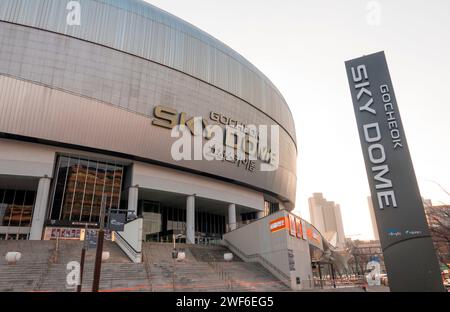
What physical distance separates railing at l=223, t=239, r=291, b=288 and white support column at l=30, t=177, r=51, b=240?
23248mm

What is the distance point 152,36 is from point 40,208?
25508 mm

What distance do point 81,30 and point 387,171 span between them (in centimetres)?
3692

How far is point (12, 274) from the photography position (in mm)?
20688

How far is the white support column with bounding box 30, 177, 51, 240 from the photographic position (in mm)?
32656

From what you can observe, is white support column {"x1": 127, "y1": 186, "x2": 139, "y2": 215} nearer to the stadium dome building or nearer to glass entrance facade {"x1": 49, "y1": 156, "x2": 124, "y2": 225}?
the stadium dome building

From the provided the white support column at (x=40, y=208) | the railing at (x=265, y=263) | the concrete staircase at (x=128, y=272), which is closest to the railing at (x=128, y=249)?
the concrete staircase at (x=128, y=272)

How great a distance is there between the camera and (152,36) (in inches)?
1617

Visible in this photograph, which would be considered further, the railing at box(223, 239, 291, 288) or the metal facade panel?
the metal facade panel

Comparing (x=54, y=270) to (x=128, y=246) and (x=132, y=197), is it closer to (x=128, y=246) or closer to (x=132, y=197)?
(x=128, y=246)

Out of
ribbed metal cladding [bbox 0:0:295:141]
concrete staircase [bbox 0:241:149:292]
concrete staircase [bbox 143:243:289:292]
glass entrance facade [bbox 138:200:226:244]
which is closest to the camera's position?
concrete staircase [bbox 0:241:149:292]

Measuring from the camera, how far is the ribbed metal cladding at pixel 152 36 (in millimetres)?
35375

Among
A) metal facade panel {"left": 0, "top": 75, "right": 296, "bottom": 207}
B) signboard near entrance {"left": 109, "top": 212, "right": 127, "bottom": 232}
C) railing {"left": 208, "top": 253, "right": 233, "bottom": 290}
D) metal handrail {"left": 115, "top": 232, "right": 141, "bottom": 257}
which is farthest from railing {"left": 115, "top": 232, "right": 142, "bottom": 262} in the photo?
signboard near entrance {"left": 109, "top": 212, "right": 127, "bottom": 232}
